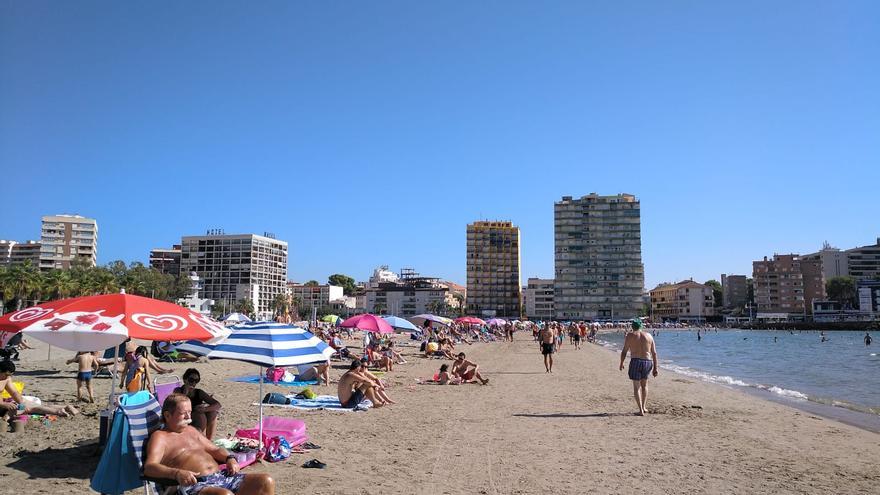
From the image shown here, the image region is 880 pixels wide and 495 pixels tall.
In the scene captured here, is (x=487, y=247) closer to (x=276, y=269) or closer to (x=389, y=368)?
(x=276, y=269)

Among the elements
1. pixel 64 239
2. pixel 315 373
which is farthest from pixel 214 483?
pixel 64 239

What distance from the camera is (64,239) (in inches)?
4690

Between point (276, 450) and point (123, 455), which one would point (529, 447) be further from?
point (123, 455)

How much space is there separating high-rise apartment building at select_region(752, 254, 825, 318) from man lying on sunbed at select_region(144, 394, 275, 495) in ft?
526

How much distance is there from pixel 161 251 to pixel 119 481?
167001 mm

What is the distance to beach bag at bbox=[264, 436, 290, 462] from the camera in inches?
260

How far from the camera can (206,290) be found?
142m

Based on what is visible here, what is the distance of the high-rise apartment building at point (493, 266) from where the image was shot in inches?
5591

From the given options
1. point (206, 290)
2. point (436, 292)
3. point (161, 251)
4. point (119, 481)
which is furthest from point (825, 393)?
point (161, 251)

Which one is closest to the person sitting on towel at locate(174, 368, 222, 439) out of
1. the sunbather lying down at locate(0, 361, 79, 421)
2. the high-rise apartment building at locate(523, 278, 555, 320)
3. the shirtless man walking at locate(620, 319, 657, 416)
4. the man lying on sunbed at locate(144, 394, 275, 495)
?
the man lying on sunbed at locate(144, 394, 275, 495)

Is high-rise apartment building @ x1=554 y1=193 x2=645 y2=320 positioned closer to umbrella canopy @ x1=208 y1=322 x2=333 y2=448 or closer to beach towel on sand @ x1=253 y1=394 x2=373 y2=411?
beach towel on sand @ x1=253 y1=394 x2=373 y2=411

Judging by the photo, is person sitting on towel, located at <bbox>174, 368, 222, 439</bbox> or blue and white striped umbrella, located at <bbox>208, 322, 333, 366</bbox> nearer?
person sitting on towel, located at <bbox>174, 368, 222, 439</bbox>

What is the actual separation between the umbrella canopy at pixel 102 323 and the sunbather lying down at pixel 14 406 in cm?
262

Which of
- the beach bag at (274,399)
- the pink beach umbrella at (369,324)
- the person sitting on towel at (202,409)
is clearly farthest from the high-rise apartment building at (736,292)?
the person sitting on towel at (202,409)
